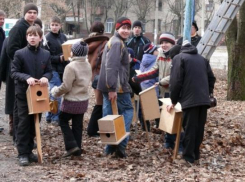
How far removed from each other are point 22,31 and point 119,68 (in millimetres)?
1699

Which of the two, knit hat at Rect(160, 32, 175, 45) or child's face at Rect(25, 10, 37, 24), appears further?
knit hat at Rect(160, 32, 175, 45)

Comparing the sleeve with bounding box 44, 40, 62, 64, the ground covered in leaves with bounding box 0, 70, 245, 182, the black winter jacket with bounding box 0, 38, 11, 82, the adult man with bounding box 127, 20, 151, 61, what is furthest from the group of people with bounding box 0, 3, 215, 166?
the adult man with bounding box 127, 20, 151, 61

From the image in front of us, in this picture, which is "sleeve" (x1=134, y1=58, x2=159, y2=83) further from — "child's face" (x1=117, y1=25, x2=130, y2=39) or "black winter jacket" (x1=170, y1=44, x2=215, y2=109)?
"black winter jacket" (x1=170, y1=44, x2=215, y2=109)

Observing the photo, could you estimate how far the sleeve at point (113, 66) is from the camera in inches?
304

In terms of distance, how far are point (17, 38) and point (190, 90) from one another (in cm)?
272

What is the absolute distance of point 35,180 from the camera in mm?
6648

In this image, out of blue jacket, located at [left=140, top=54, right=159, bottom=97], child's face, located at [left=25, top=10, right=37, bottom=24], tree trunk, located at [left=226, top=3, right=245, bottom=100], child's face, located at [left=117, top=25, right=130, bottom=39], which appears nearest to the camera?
child's face, located at [left=117, top=25, right=130, bottom=39]

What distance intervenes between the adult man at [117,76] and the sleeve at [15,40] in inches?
53.1

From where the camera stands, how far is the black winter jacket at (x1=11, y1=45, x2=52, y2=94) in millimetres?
7539

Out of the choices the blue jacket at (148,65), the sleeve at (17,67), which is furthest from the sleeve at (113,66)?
the blue jacket at (148,65)

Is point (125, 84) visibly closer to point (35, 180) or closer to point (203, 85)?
point (203, 85)

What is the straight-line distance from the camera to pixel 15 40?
848cm

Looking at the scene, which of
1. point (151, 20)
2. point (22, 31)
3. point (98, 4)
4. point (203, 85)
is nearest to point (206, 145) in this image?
point (203, 85)

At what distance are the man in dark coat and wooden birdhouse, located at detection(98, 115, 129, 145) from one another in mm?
788
